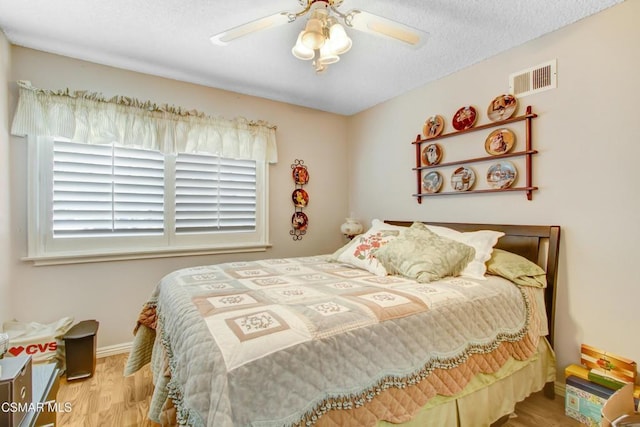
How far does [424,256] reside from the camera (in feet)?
6.49

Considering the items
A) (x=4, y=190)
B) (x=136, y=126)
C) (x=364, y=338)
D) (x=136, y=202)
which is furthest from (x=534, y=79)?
(x=4, y=190)

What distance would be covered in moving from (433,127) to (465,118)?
1.04 feet

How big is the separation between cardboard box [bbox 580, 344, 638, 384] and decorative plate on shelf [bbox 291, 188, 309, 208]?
258cm

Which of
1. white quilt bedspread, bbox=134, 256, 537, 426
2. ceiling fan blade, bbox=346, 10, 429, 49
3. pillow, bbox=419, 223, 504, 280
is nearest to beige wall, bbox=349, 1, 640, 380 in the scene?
pillow, bbox=419, 223, 504, 280

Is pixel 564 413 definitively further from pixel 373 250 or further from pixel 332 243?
pixel 332 243

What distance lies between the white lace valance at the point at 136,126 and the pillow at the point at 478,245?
196 centimetres

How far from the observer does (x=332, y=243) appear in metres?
3.75

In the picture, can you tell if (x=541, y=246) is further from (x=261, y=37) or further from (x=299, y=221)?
(x=261, y=37)

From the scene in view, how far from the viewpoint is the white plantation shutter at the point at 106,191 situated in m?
2.38

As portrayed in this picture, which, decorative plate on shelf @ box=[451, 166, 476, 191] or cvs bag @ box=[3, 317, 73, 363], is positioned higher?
decorative plate on shelf @ box=[451, 166, 476, 191]

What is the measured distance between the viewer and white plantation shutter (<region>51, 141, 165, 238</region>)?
7.82ft

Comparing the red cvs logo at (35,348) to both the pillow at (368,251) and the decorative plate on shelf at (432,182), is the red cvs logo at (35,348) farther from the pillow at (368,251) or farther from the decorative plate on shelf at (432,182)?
the decorative plate on shelf at (432,182)

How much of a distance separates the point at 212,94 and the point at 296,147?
1006 mm

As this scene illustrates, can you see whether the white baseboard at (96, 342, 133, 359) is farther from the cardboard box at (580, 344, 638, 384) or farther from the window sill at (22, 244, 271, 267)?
the cardboard box at (580, 344, 638, 384)
